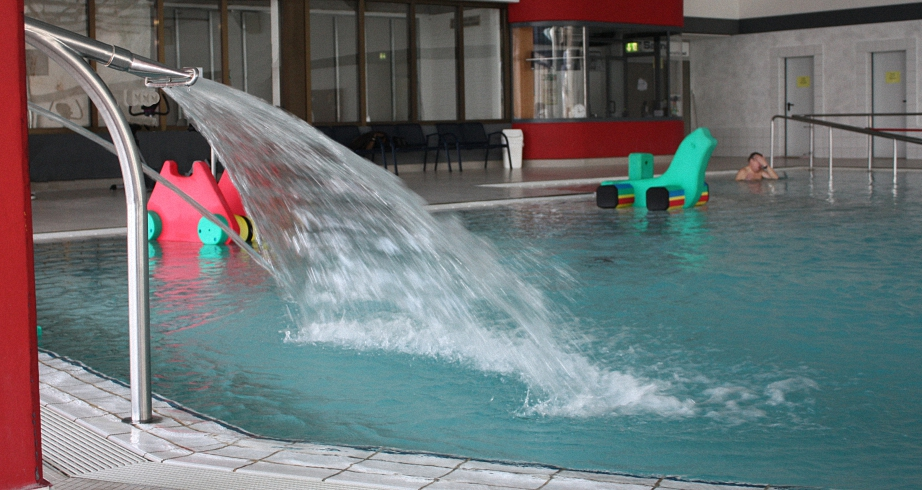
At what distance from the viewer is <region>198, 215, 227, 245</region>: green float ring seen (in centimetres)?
766

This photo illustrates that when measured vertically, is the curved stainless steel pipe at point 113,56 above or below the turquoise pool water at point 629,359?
above

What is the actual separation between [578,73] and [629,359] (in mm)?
15302

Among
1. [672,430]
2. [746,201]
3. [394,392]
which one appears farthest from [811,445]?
[746,201]

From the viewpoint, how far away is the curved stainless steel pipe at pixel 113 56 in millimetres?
2344

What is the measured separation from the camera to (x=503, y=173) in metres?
16.8

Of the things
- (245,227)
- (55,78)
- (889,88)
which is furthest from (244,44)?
(889,88)

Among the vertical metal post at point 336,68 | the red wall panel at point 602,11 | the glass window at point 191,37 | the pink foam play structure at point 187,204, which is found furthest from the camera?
the red wall panel at point 602,11

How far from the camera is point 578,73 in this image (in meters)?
18.7

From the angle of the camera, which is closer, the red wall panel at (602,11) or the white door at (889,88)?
the red wall panel at (602,11)

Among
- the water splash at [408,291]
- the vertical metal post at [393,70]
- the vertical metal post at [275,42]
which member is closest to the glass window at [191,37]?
the vertical metal post at [275,42]

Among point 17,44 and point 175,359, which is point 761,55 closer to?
point 175,359

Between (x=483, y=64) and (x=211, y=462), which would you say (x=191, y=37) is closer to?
(x=483, y=64)

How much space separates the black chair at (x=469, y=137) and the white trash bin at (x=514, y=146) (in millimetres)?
80

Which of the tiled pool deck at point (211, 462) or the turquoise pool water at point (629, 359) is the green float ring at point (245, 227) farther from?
the tiled pool deck at point (211, 462)
